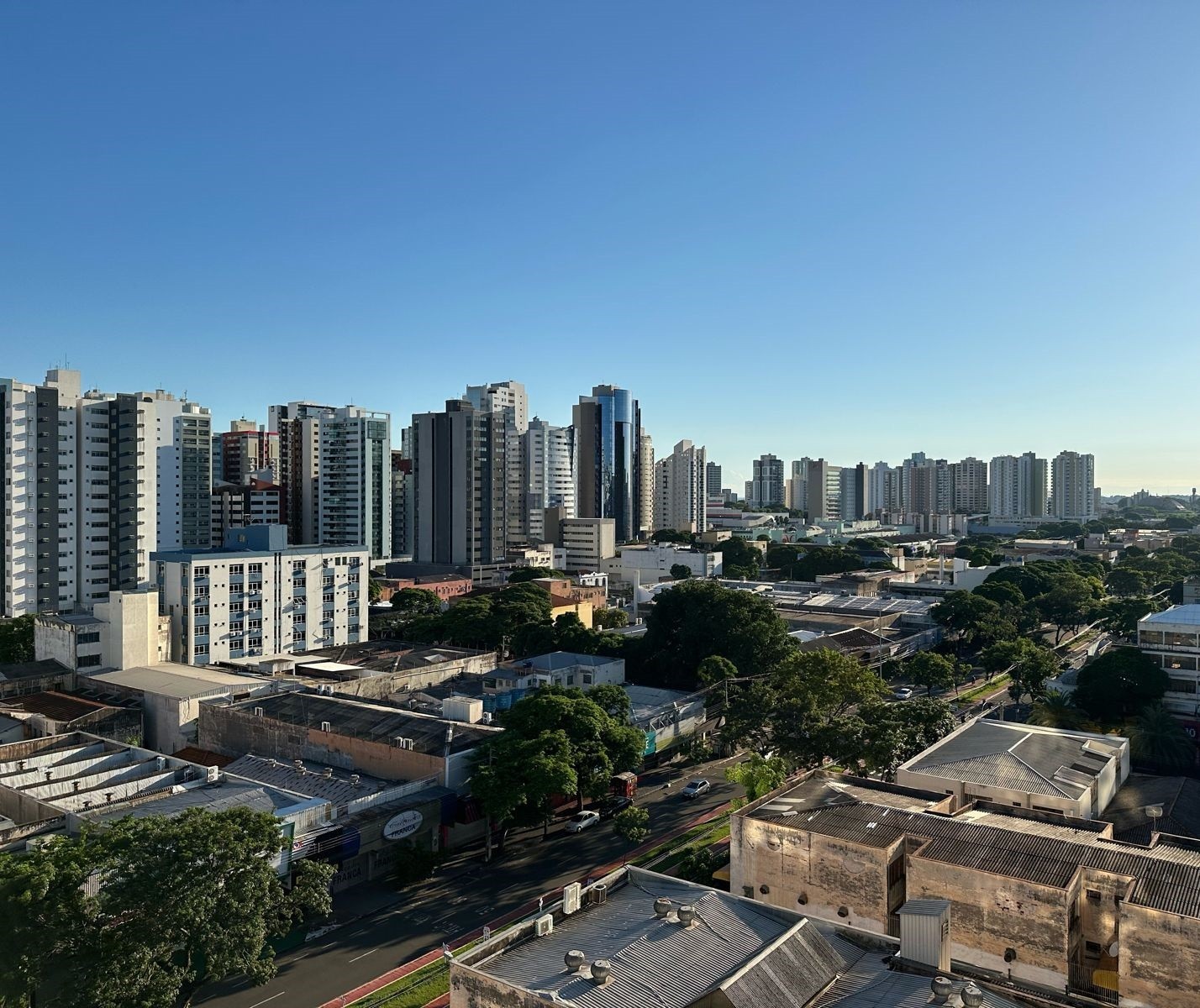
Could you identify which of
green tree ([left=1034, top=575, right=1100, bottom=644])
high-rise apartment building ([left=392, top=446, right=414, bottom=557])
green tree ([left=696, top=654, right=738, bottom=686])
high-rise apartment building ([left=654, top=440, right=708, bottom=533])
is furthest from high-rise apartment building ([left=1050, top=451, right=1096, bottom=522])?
green tree ([left=696, top=654, right=738, bottom=686])

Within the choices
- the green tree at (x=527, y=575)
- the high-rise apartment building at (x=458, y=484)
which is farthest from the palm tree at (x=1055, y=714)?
the high-rise apartment building at (x=458, y=484)

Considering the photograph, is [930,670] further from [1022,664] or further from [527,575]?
[527,575]

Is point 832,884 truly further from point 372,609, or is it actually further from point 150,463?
point 150,463

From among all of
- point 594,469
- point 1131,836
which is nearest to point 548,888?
point 1131,836

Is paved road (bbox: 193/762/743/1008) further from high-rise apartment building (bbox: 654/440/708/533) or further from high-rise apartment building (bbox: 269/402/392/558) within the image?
high-rise apartment building (bbox: 654/440/708/533)

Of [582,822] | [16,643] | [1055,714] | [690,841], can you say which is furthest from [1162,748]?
[16,643]

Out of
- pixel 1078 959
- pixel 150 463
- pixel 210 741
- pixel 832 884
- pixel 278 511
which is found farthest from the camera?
pixel 278 511
